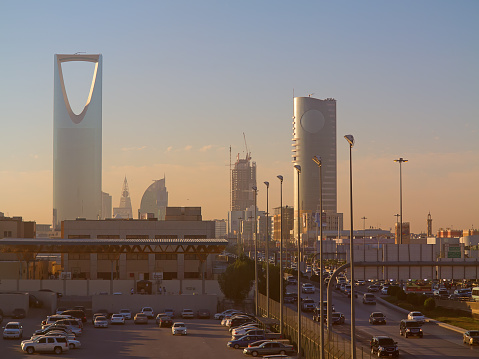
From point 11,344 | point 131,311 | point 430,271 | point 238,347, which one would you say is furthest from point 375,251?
point 11,344

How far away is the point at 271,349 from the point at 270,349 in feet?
0.26

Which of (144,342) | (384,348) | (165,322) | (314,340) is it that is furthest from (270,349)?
(165,322)

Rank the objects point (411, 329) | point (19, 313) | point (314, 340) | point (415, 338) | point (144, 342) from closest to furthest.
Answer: point (314, 340) < point (144, 342) < point (411, 329) < point (415, 338) < point (19, 313)

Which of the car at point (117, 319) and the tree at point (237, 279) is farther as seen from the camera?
→ the tree at point (237, 279)

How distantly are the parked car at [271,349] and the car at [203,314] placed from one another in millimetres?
35003

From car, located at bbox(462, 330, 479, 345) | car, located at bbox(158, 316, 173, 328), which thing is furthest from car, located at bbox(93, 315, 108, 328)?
car, located at bbox(462, 330, 479, 345)

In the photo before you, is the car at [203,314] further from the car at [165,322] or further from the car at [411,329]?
the car at [411,329]

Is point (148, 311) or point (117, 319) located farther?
point (148, 311)

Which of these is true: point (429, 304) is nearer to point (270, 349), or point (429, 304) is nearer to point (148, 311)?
point (148, 311)

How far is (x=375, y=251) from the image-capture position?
83.4 meters

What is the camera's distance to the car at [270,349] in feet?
194

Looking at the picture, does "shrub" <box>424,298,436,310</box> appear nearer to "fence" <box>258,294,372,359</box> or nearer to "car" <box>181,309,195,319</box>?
"fence" <box>258,294,372,359</box>

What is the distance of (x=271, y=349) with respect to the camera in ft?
194

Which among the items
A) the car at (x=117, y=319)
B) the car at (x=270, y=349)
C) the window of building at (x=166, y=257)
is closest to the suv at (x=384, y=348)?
the car at (x=270, y=349)
